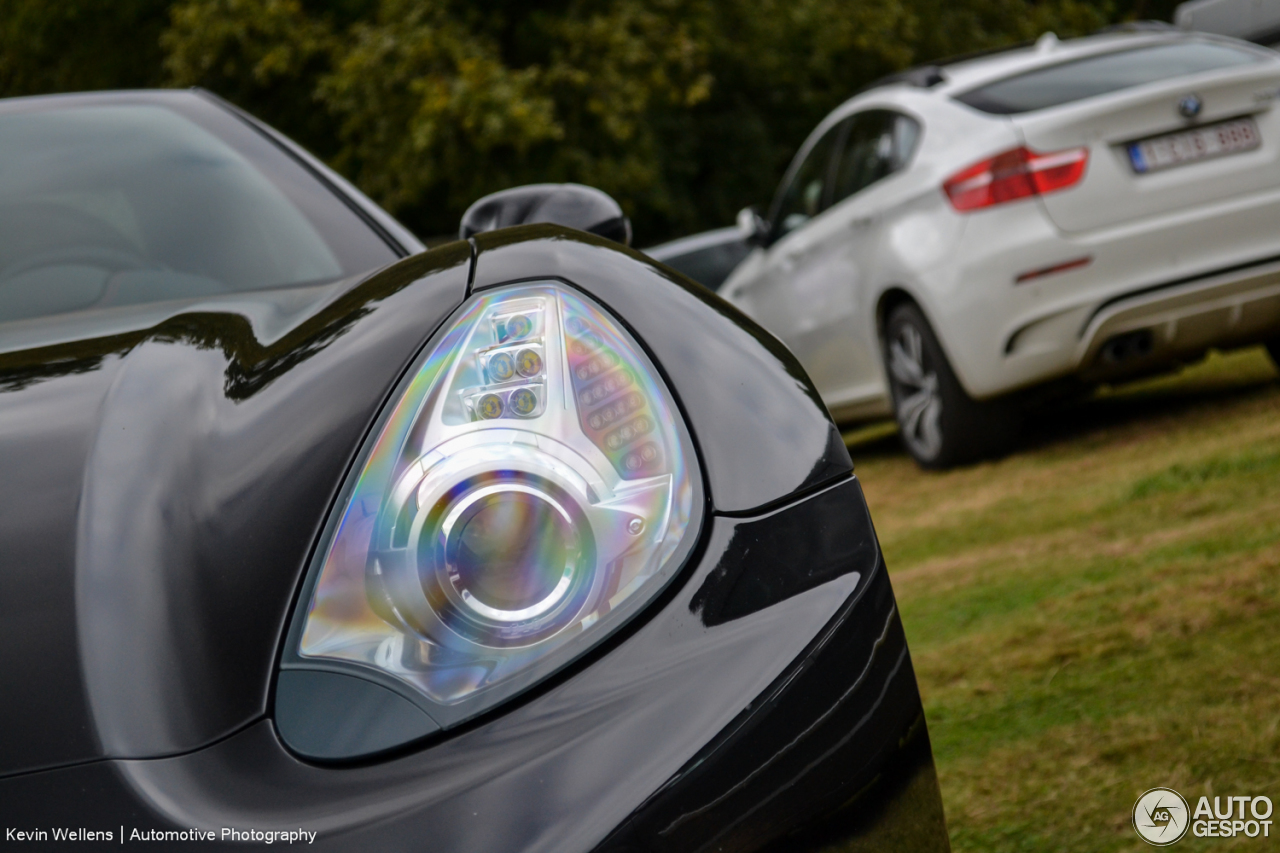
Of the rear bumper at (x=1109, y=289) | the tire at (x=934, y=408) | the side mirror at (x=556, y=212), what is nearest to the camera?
the side mirror at (x=556, y=212)

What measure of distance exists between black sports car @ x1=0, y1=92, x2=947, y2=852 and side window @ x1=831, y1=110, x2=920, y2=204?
463 centimetres

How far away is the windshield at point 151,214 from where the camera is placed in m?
2.23

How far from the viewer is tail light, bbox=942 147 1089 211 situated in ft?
16.0

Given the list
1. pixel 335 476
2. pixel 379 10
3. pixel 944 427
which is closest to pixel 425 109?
pixel 379 10

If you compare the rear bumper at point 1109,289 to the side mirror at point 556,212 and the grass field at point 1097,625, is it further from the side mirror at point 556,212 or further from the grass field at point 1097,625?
the side mirror at point 556,212

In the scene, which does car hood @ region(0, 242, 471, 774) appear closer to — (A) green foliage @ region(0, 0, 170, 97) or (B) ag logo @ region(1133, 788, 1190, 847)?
(B) ag logo @ region(1133, 788, 1190, 847)

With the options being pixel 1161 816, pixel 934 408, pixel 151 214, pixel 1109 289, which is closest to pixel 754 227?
pixel 934 408

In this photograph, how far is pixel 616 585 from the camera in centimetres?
110

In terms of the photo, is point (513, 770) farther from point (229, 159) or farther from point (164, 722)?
point (229, 159)

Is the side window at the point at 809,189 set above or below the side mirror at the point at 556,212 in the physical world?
below

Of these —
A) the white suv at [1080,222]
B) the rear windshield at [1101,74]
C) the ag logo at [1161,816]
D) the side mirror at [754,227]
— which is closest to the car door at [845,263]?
the side mirror at [754,227]

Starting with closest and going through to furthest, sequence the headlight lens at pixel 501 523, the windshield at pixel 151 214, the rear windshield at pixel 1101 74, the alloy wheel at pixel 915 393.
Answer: the headlight lens at pixel 501 523
the windshield at pixel 151 214
the rear windshield at pixel 1101 74
the alloy wheel at pixel 915 393

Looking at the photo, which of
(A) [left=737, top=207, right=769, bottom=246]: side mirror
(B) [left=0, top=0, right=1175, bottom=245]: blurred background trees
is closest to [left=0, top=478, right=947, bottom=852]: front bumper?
(A) [left=737, top=207, right=769, bottom=246]: side mirror

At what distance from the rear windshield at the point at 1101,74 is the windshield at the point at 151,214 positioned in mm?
3518
